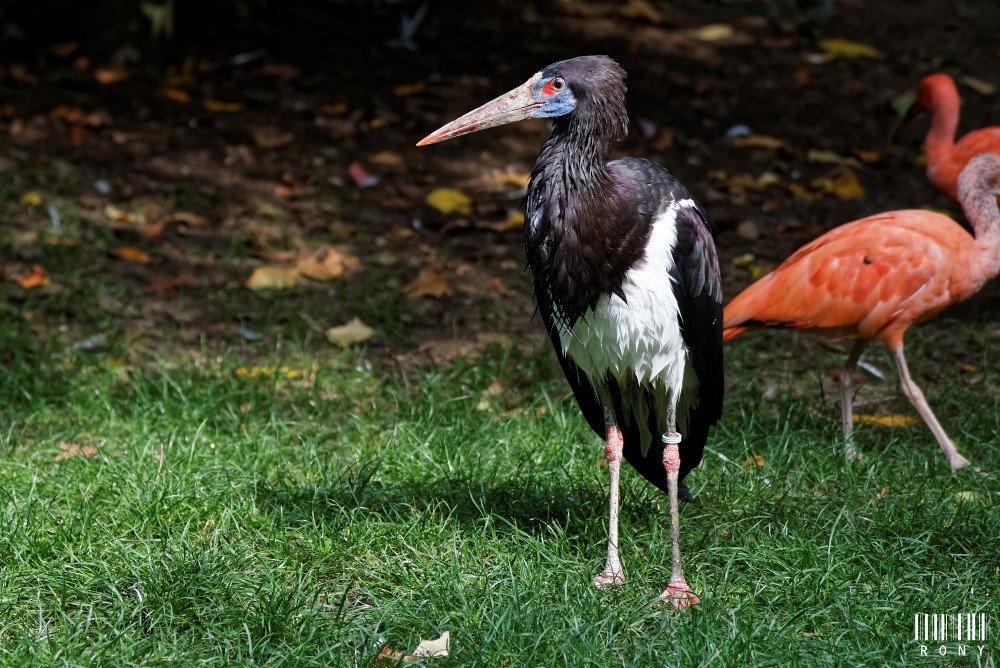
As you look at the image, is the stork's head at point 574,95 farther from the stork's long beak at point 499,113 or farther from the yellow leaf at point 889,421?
the yellow leaf at point 889,421

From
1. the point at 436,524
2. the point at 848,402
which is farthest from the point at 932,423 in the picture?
the point at 436,524

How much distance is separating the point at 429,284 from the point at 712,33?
13.6 ft

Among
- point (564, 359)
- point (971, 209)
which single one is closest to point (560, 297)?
point (564, 359)

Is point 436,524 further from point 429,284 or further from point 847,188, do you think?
point 847,188

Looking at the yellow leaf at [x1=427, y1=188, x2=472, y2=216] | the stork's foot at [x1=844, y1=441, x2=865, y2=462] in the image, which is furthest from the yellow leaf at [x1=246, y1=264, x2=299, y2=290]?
the stork's foot at [x1=844, y1=441, x2=865, y2=462]

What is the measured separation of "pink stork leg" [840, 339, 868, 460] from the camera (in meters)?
4.49

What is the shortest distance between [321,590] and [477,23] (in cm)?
655

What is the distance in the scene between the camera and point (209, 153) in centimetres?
747

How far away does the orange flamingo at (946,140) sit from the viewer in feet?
19.7

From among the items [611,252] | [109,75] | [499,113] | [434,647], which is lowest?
[434,647]

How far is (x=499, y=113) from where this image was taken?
11.9ft

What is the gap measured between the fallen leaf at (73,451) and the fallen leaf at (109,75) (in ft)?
13.6

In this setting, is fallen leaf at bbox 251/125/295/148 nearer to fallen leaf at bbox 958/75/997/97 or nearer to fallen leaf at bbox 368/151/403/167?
fallen leaf at bbox 368/151/403/167

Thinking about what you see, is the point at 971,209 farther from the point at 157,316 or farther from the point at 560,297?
the point at 157,316
